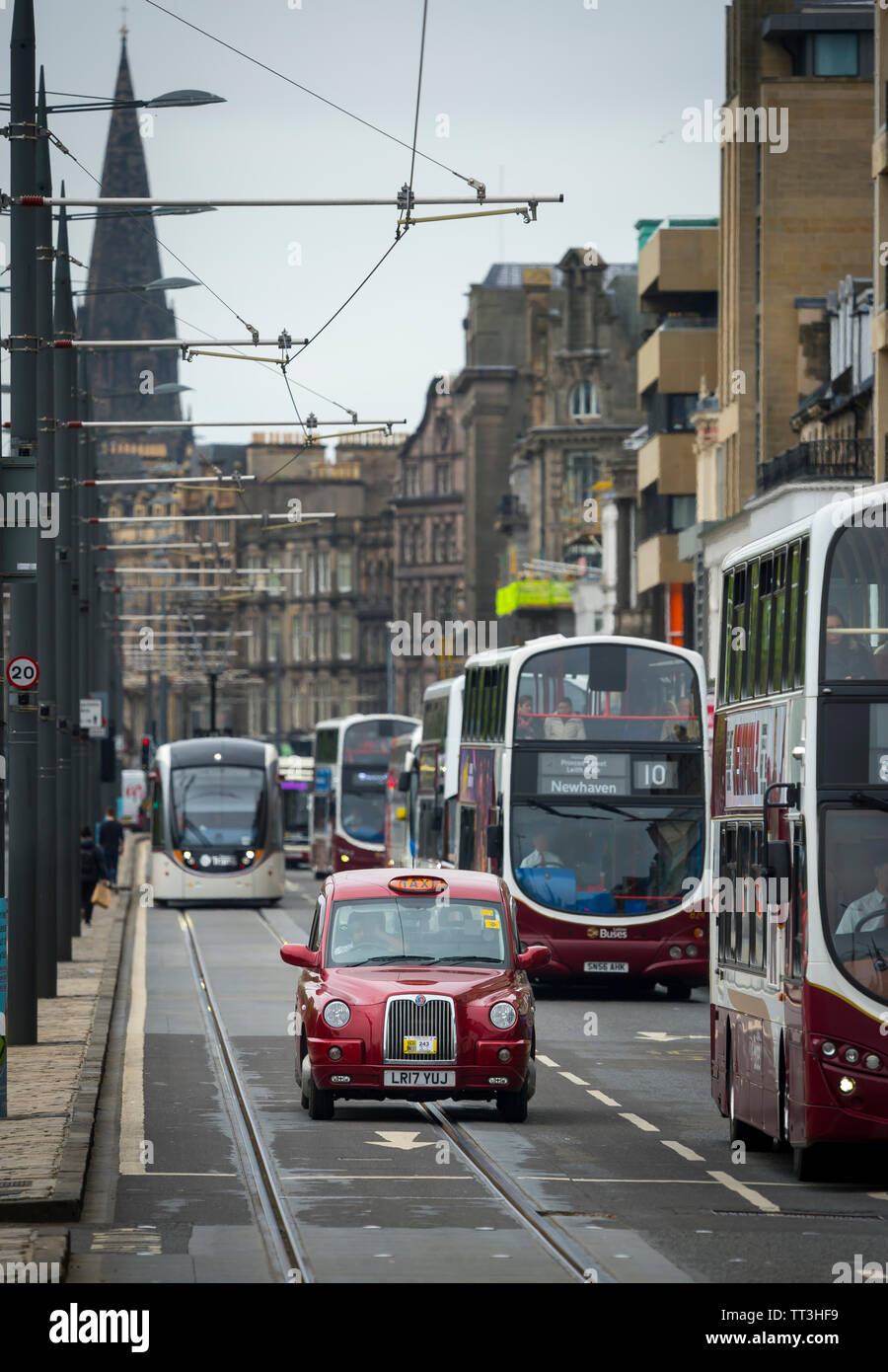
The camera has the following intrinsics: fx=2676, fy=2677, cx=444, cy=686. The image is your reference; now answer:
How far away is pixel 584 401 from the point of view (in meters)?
107

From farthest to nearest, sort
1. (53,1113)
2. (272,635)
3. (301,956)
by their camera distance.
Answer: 1. (272,635)
2. (301,956)
3. (53,1113)

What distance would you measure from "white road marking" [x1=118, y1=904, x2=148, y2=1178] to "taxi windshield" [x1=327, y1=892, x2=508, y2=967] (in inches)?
70.9

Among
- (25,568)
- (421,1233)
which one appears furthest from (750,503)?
(421,1233)

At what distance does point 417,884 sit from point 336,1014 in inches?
64.0

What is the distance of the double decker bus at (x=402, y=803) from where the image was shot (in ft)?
157

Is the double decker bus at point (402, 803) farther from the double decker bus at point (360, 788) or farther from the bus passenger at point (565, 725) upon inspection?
the bus passenger at point (565, 725)

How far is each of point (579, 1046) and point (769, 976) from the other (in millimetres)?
9709

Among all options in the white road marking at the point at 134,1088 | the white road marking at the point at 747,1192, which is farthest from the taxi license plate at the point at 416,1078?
the white road marking at the point at 747,1192

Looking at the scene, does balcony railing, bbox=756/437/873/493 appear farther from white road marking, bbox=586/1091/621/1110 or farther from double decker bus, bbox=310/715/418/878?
white road marking, bbox=586/1091/621/1110

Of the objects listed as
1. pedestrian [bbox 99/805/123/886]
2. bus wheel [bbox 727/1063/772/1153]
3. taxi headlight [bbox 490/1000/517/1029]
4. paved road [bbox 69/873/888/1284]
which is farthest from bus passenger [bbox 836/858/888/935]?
pedestrian [bbox 99/805/123/886]

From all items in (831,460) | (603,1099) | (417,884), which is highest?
(831,460)

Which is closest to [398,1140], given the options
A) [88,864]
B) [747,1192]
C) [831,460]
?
[747,1192]

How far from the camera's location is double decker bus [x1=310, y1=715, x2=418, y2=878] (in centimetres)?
6544

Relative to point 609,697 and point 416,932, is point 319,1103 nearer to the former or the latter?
point 416,932
